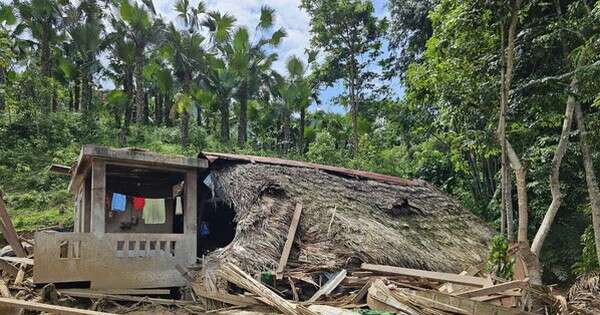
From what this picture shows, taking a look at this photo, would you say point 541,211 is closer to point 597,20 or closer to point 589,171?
point 589,171

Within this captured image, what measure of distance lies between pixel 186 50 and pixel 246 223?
60.1ft

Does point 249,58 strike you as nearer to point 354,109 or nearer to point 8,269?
point 354,109

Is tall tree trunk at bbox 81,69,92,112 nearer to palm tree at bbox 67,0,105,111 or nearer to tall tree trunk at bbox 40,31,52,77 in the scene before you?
palm tree at bbox 67,0,105,111

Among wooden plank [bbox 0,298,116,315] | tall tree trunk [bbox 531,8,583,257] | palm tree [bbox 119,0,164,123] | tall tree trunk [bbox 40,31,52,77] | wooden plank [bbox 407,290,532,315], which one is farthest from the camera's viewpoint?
tall tree trunk [bbox 40,31,52,77]

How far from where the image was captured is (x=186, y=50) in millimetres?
24703

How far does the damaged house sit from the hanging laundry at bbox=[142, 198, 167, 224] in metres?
0.03

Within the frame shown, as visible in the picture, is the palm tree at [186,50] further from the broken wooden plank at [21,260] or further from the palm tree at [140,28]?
the broken wooden plank at [21,260]

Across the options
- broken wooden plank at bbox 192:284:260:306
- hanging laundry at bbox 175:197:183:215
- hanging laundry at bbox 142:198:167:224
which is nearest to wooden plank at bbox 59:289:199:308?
broken wooden plank at bbox 192:284:260:306

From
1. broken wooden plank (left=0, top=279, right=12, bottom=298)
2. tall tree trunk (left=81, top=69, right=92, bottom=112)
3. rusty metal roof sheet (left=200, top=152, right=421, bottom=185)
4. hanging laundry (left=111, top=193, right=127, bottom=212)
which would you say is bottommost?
broken wooden plank (left=0, top=279, right=12, bottom=298)

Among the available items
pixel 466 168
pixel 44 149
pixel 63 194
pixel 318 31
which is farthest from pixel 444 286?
pixel 44 149

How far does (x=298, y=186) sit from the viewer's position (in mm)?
9852

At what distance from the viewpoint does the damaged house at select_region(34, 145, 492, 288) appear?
813 centimetres

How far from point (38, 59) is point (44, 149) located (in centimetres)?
798

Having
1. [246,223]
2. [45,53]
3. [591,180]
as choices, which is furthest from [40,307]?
[45,53]
